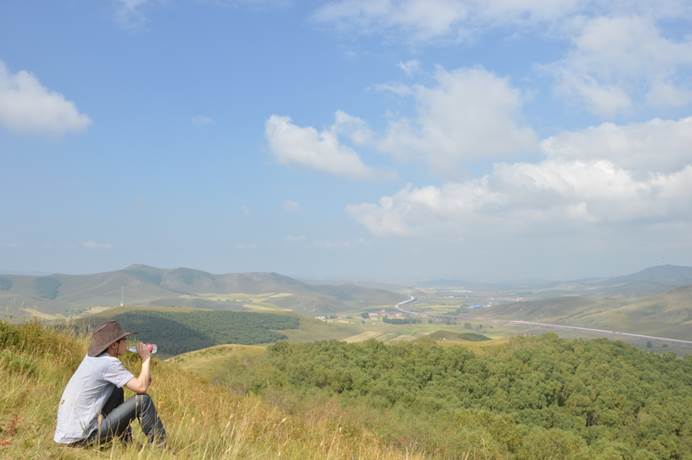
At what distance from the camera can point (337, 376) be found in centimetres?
8150

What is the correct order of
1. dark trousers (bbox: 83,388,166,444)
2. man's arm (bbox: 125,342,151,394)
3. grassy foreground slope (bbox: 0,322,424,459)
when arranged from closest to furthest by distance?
grassy foreground slope (bbox: 0,322,424,459) → dark trousers (bbox: 83,388,166,444) → man's arm (bbox: 125,342,151,394)

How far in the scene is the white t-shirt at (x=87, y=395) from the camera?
6.07m

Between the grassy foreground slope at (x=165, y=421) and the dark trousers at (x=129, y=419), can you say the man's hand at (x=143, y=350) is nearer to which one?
the dark trousers at (x=129, y=419)

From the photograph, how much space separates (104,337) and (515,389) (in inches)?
3792

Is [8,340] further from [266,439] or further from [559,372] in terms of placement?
[559,372]

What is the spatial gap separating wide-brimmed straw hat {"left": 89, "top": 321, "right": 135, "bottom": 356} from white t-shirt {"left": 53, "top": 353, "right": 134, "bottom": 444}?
102 mm

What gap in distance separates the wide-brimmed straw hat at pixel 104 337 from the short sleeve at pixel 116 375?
1.07 ft

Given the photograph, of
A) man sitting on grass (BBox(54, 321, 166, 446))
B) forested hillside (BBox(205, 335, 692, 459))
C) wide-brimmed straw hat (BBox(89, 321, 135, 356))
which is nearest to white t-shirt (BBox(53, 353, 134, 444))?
man sitting on grass (BBox(54, 321, 166, 446))

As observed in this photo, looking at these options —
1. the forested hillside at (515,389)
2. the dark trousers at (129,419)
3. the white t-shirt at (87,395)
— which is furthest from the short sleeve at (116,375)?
the forested hillside at (515,389)

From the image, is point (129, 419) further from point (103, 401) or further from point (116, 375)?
point (116, 375)

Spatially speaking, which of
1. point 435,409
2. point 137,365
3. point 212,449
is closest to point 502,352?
point 435,409

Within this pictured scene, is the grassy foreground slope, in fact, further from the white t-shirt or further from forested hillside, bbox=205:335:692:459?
forested hillside, bbox=205:335:692:459

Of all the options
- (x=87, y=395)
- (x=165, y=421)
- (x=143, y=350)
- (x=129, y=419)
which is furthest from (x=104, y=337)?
(x=165, y=421)

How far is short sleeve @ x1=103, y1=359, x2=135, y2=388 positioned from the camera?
6.55m
